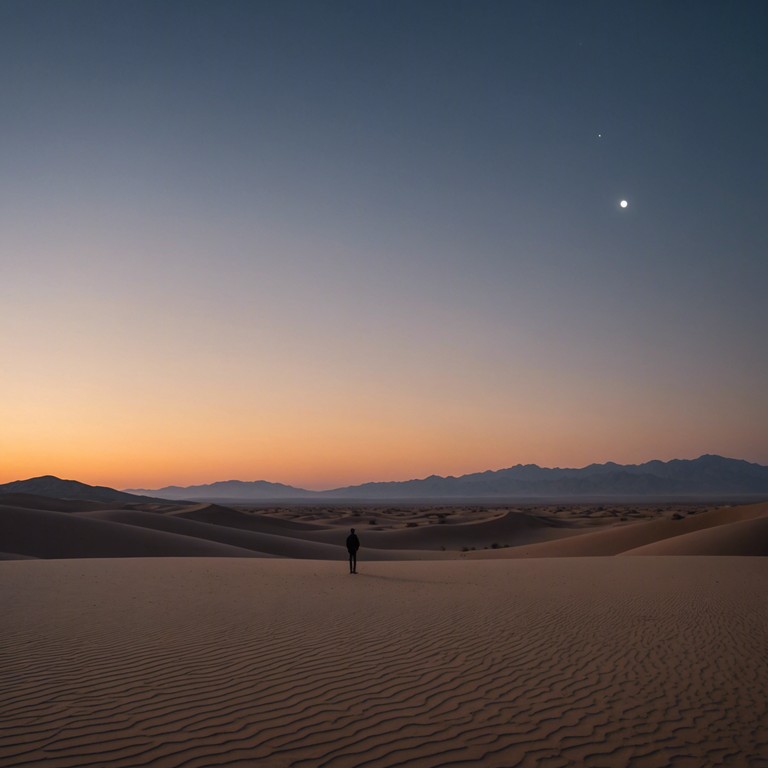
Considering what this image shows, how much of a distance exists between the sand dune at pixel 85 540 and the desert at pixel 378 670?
37.4 ft

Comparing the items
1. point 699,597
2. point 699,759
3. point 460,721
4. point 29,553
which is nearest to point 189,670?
point 460,721

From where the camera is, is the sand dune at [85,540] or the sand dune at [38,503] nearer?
the sand dune at [85,540]

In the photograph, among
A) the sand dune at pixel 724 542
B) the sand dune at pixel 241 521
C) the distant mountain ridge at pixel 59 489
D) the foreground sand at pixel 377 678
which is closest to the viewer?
the foreground sand at pixel 377 678

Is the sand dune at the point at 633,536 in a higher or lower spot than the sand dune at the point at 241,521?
lower

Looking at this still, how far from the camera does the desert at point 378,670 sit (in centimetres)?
560

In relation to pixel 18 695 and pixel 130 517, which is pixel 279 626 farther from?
pixel 130 517

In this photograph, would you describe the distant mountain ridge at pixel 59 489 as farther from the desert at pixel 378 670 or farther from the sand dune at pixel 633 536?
the desert at pixel 378 670

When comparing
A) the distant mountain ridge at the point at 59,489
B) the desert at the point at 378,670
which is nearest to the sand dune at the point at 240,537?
the desert at the point at 378,670

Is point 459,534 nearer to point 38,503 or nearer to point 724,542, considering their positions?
point 724,542

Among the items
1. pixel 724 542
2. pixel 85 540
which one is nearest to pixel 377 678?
pixel 724 542

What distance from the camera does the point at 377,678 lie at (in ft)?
24.7

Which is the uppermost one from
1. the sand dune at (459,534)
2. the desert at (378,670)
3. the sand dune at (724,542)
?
the desert at (378,670)

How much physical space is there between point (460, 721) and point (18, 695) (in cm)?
482

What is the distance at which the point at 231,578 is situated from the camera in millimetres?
17469
